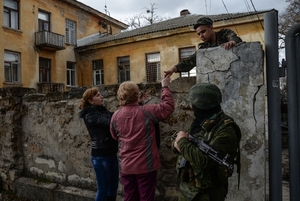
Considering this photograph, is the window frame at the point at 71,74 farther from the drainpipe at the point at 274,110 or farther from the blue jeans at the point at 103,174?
the drainpipe at the point at 274,110

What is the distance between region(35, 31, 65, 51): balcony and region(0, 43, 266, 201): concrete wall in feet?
40.6

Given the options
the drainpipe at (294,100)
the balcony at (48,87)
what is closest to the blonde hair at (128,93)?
the drainpipe at (294,100)

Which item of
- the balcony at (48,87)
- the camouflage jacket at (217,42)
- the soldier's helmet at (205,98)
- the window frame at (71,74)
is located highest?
the window frame at (71,74)

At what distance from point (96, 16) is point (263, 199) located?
20.2 m

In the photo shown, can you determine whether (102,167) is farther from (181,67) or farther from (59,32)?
(59,32)

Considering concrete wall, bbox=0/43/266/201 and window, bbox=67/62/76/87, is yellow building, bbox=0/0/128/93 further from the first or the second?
concrete wall, bbox=0/43/266/201

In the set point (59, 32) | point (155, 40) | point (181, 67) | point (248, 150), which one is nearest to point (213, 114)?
point (248, 150)

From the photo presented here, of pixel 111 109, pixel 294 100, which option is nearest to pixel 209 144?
pixel 294 100

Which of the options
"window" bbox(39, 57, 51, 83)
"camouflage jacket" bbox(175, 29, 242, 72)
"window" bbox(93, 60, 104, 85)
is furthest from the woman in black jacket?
"window" bbox(93, 60, 104, 85)

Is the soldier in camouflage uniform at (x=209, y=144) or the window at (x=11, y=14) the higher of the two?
the window at (x=11, y=14)

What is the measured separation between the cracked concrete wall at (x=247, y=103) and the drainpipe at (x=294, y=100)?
0.20 metres

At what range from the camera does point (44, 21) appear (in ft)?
54.7

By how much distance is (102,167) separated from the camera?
9.01 ft

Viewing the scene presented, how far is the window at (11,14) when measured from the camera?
14539 mm
